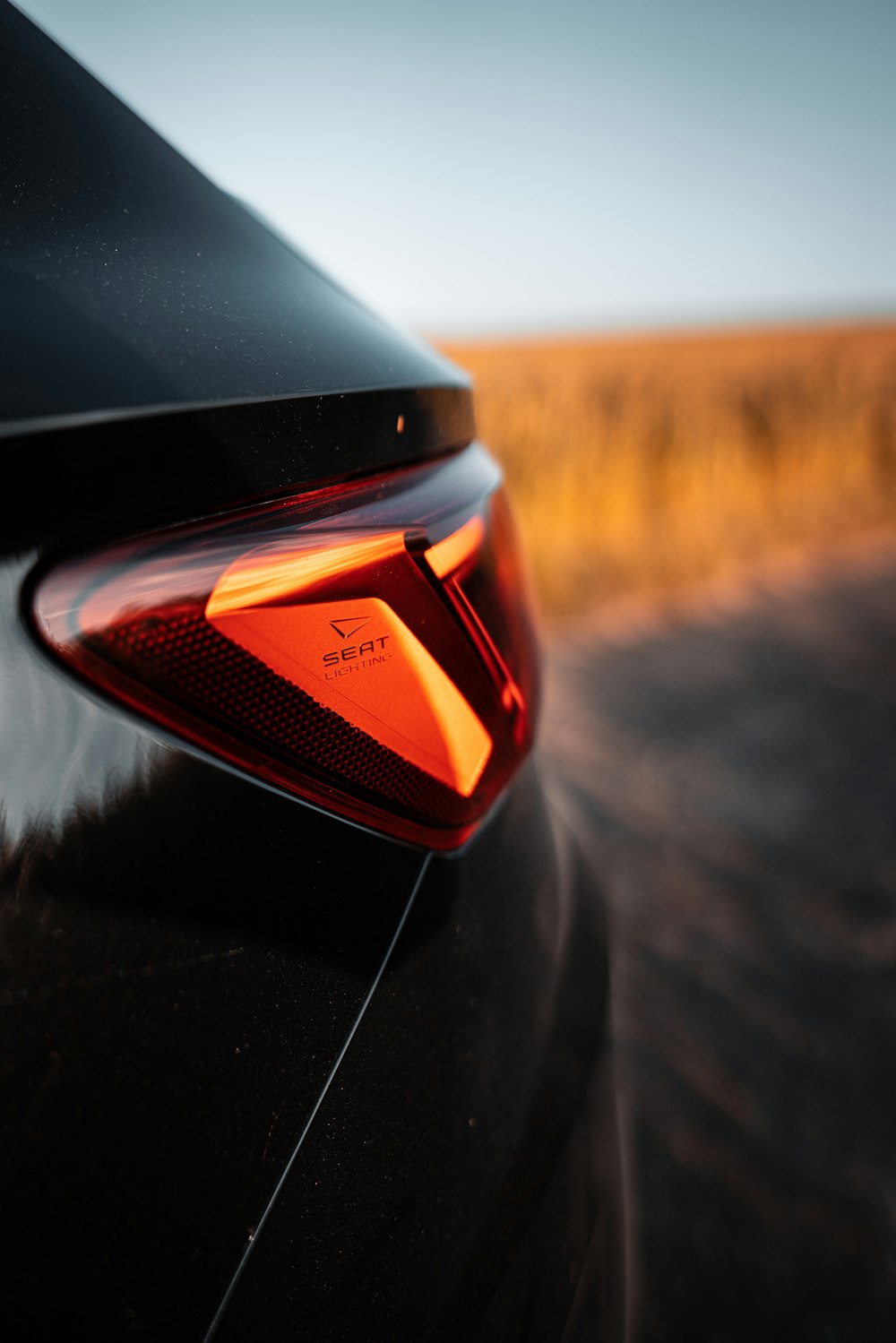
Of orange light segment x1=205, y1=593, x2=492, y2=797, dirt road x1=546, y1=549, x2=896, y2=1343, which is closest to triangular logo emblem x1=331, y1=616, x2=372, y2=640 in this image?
orange light segment x1=205, y1=593, x2=492, y2=797

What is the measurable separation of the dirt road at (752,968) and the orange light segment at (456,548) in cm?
75

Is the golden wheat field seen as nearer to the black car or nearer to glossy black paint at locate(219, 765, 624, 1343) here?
glossy black paint at locate(219, 765, 624, 1343)

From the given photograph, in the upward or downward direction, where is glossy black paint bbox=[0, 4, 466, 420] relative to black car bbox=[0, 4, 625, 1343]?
upward

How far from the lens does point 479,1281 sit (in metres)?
0.70

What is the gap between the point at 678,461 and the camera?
8.62 m

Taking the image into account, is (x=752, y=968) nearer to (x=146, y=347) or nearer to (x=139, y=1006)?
(x=139, y=1006)

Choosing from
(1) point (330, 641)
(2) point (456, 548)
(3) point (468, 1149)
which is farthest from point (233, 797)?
(3) point (468, 1149)

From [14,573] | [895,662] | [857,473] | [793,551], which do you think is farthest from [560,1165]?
[857,473]

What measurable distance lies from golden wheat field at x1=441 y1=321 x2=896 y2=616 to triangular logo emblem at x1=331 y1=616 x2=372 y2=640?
16.7 feet

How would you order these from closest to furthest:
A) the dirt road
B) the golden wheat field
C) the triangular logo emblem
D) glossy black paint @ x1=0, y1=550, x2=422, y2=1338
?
glossy black paint @ x1=0, y1=550, x2=422, y2=1338 < the triangular logo emblem < the dirt road < the golden wheat field

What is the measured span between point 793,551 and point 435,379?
7.47 meters

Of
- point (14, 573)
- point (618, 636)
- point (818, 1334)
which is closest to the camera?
point (14, 573)

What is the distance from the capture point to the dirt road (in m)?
1.58

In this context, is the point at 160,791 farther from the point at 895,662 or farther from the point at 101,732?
the point at 895,662
